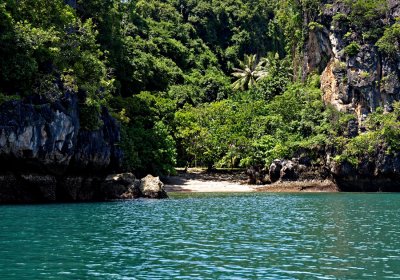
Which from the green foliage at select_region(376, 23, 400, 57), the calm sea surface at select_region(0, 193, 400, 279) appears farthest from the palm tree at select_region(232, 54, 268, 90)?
the calm sea surface at select_region(0, 193, 400, 279)

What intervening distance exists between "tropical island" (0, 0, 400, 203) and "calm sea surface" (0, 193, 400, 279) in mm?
9101

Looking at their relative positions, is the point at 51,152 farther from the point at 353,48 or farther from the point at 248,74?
the point at 248,74

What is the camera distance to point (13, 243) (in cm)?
Result: 2334

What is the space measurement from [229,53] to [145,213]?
8454cm

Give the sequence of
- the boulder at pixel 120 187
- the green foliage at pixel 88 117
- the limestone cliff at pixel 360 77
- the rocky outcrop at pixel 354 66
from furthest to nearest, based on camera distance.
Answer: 1. the rocky outcrop at pixel 354 66
2. the limestone cliff at pixel 360 77
3. the boulder at pixel 120 187
4. the green foliage at pixel 88 117

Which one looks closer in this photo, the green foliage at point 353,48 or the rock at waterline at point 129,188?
the rock at waterline at point 129,188

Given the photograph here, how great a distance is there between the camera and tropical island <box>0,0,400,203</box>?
44.1 metres

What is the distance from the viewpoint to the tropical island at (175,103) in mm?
→ 44125

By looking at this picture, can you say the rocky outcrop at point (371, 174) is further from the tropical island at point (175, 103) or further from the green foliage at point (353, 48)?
the green foliage at point (353, 48)

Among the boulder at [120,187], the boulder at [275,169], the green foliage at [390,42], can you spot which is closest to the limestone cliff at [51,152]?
the boulder at [120,187]

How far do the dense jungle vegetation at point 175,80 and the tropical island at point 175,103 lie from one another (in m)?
0.17

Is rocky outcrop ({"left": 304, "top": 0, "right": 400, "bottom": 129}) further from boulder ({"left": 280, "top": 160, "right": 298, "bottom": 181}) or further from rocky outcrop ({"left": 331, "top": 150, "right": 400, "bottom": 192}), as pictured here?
boulder ({"left": 280, "top": 160, "right": 298, "bottom": 181})

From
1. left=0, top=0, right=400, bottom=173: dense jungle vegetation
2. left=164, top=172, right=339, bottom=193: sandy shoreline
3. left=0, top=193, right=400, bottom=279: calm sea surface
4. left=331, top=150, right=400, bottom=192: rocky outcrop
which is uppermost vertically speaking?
left=0, top=0, right=400, bottom=173: dense jungle vegetation

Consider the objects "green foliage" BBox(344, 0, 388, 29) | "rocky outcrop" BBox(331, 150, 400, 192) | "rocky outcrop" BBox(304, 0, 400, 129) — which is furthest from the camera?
"green foliage" BBox(344, 0, 388, 29)
